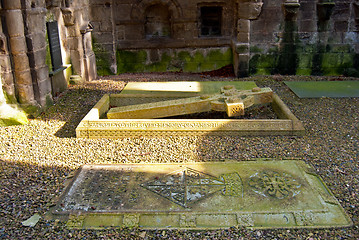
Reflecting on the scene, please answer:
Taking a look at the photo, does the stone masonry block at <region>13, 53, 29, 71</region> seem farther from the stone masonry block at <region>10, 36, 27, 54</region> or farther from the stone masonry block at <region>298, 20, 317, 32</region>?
the stone masonry block at <region>298, 20, 317, 32</region>

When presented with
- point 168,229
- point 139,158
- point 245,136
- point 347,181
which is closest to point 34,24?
point 139,158

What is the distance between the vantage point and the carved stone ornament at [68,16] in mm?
8383

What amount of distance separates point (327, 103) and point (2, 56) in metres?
6.33

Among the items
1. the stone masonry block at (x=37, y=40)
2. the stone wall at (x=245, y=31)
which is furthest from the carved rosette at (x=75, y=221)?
the stone wall at (x=245, y=31)

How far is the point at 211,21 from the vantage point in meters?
10.5

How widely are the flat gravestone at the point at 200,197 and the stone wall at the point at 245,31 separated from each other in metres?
5.40

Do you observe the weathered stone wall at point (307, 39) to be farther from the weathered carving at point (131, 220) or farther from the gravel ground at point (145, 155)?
the weathered carving at point (131, 220)

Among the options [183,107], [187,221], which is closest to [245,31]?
[183,107]

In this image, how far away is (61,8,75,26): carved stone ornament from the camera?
27.5 feet

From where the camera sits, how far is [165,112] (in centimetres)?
620

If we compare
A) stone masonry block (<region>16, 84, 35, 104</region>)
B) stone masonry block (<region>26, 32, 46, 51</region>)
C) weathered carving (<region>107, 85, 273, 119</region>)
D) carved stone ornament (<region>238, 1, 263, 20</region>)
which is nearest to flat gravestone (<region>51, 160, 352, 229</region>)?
weathered carving (<region>107, 85, 273, 119</region>)

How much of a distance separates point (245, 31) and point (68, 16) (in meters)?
4.45

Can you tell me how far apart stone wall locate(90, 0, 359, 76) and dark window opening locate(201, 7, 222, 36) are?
1.1 inches

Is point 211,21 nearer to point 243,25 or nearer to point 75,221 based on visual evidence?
point 243,25
